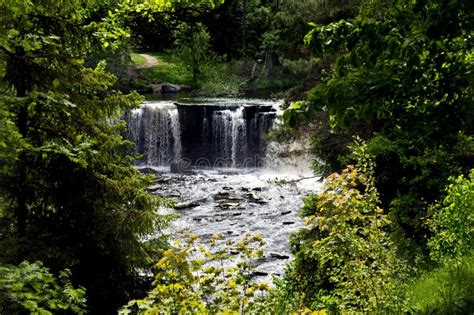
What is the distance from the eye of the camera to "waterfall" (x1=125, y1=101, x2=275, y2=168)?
2189 centimetres

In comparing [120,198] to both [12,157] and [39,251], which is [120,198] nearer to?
[39,251]

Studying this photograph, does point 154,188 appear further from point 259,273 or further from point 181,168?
point 259,273

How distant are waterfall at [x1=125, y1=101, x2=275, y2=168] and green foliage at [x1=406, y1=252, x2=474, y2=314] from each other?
16345 millimetres

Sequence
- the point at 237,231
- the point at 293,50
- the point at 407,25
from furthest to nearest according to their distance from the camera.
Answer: the point at 293,50, the point at 237,231, the point at 407,25

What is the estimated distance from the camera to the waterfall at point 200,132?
21.9 m

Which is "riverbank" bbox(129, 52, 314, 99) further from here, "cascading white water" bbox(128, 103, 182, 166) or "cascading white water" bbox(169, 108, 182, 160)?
"cascading white water" bbox(128, 103, 182, 166)

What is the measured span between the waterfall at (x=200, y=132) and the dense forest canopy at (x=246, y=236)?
1297 cm

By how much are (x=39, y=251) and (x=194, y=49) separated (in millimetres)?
30862

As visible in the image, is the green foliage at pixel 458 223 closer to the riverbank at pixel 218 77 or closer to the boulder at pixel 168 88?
the riverbank at pixel 218 77

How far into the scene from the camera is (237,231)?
13.4 meters

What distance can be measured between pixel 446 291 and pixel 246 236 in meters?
2.00

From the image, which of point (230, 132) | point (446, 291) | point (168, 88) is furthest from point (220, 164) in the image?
point (446, 291)

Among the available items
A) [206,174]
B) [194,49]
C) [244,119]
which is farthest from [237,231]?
[194,49]

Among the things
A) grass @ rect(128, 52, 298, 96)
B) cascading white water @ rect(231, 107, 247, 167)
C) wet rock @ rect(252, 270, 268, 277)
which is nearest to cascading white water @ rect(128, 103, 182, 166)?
cascading white water @ rect(231, 107, 247, 167)
